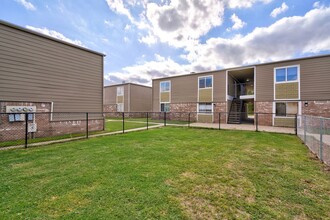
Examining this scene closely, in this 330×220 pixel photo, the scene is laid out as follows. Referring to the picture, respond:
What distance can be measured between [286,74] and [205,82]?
765 cm

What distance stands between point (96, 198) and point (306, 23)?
18.8 meters

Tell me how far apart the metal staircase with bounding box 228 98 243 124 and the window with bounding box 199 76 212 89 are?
376cm

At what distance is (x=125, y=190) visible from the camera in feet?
9.27

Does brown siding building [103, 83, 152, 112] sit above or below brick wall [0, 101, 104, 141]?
above

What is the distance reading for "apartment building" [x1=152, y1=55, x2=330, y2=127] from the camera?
12.2 metres

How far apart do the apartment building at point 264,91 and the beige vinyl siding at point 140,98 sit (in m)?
7.14

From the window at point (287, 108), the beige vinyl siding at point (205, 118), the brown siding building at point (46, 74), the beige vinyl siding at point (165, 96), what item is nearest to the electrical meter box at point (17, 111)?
the brown siding building at point (46, 74)

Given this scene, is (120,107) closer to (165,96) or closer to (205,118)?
(165,96)

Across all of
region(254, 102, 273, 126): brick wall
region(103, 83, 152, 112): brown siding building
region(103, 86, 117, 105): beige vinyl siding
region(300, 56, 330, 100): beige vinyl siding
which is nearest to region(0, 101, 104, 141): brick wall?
region(254, 102, 273, 126): brick wall

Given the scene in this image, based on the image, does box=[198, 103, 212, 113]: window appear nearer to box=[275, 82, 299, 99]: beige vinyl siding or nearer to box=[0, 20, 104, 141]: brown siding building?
box=[275, 82, 299, 99]: beige vinyl siding

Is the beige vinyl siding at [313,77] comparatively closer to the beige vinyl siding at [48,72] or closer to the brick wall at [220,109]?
the brick wall at [220,109]

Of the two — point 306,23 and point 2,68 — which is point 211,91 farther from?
point 2,68

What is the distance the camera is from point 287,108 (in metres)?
13.6

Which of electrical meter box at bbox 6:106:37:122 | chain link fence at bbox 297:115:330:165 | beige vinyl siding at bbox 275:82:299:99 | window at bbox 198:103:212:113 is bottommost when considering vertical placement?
chain link fence at bbox 297:115:330:165
